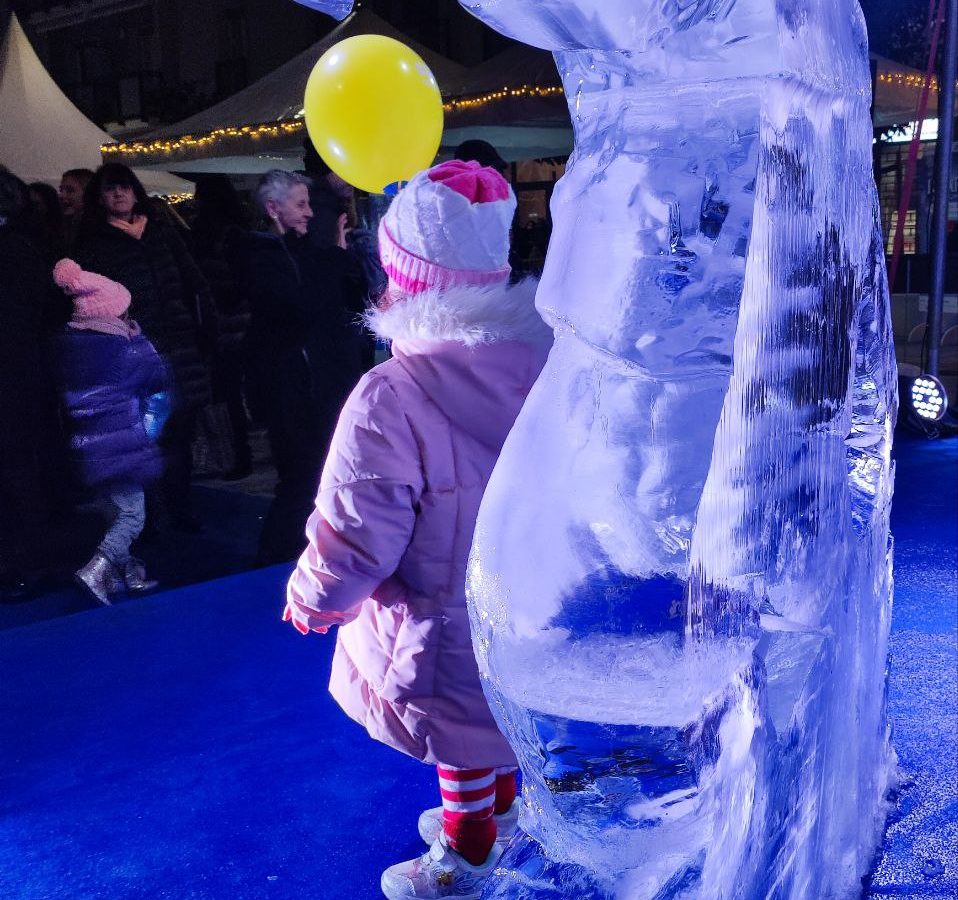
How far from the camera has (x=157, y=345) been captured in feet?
12.0

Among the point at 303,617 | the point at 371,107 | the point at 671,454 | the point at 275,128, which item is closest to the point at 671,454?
the point at 671,454

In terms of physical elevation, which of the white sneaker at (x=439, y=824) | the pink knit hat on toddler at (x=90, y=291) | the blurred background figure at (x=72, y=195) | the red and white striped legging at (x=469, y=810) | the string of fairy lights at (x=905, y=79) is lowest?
the white sneaker at (x=439, y=824)

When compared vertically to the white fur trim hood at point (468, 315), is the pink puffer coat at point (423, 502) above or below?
below

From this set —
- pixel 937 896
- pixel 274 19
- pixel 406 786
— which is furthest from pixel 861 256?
pixel 274 19

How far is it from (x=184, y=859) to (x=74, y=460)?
1.93 metres

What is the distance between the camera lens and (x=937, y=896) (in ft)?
5.69

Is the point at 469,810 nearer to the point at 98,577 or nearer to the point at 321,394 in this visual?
the point at 98,577

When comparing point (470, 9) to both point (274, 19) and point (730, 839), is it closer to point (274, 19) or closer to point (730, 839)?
point (730, 839)

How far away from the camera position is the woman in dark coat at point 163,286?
3.43 meters

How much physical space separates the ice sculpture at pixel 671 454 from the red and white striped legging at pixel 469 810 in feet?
2.74

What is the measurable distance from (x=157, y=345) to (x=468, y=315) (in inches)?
90.1

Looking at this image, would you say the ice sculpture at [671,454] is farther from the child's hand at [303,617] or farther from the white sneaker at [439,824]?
the white sneaker at [439,824]

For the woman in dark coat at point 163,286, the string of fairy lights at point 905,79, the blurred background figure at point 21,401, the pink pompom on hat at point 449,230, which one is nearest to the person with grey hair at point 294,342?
the woman in dark coat at point 163,286

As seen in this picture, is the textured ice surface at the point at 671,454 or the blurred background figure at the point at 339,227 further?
the blurred background figure at the point at 339,227
